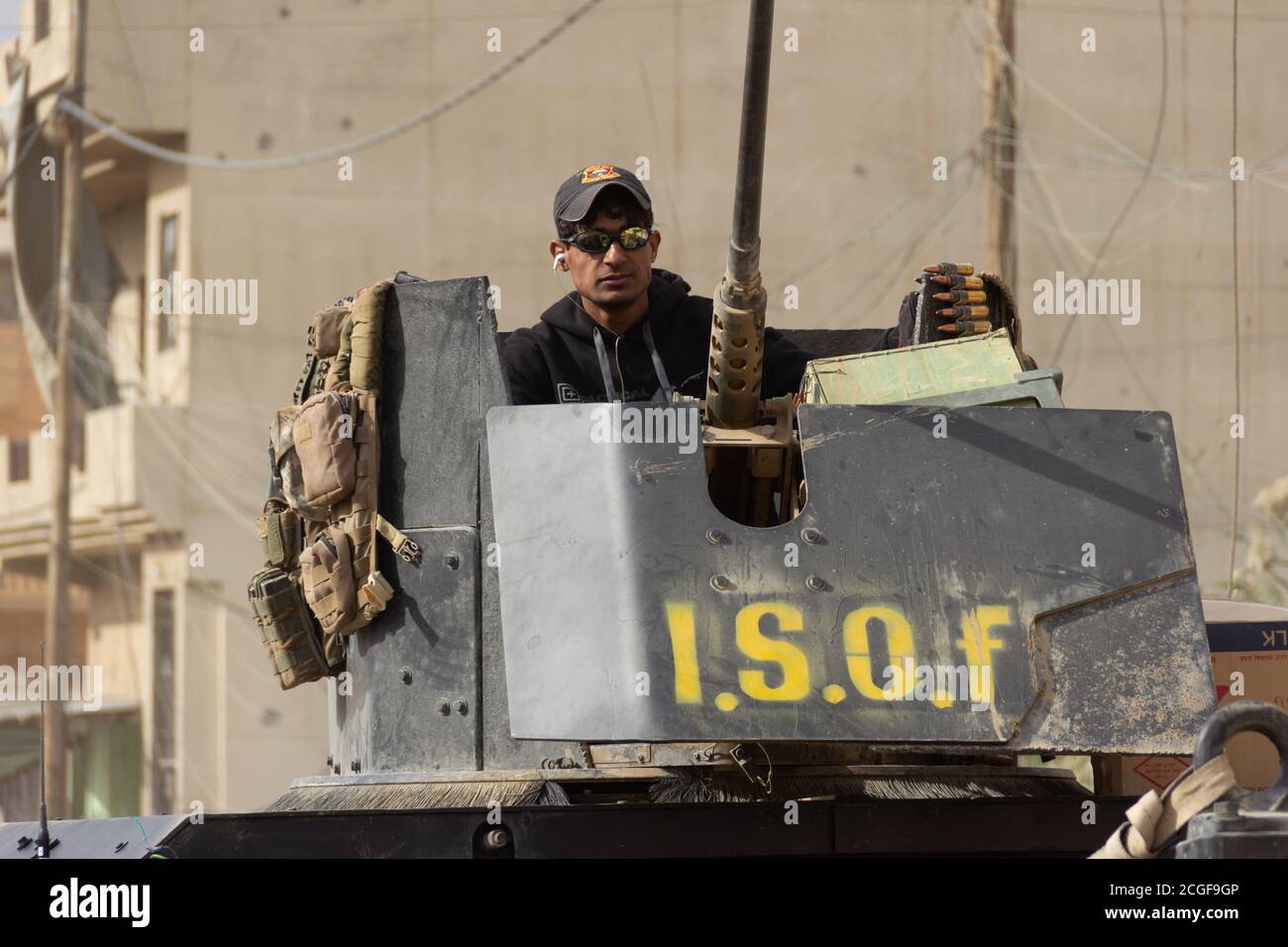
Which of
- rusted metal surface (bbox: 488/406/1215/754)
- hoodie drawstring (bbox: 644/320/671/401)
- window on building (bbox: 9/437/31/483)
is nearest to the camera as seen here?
rusted metal surface (bbox: 488/406/1215/754)

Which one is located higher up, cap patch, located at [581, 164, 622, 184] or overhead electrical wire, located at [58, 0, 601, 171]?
overhead electrical wire, located at [58, 0, 601, 171]

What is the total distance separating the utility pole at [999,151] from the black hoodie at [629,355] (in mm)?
9551

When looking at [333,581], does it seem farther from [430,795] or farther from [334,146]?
[334,146]

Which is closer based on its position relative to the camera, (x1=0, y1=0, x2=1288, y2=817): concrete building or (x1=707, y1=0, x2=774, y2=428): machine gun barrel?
(x1=707, y1=0, x2=774, y2=428): machine gun barrel

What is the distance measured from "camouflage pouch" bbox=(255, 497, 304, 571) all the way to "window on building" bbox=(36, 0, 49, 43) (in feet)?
61.8

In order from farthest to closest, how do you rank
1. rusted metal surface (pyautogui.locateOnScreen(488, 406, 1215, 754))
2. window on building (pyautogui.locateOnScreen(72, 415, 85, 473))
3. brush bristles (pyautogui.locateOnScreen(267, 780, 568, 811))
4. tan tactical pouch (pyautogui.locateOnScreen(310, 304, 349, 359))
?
window on building (pyautogui.locateOnScreen(72, 415, 85, 473))
tan tactical pouch (pyautogui.locateOnScreen(310, 304, 349, 359))
brush bristles (pyautogui.locateOnScreen(267, 780, 568, 811))
rusted metal surface (pyautogui.locateOnScreen(488, 406, 1215, 754))

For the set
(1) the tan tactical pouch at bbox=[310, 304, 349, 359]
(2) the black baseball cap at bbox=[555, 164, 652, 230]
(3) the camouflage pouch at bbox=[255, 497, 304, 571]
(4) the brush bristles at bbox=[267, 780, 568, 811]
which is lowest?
(4) the brush bristles at bbox=[267, 780, 568, 811]

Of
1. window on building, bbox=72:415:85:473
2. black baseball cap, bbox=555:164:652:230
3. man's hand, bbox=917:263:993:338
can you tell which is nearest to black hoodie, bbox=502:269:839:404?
black baseball cap, bbox=555:164:652:230

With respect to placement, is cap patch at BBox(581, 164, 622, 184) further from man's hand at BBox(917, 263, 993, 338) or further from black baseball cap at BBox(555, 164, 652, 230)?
man's hand at BBox(917, 263, 993, 338)

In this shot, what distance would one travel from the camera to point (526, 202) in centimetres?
2206

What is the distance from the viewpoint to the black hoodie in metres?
6.07

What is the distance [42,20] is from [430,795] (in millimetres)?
20173
